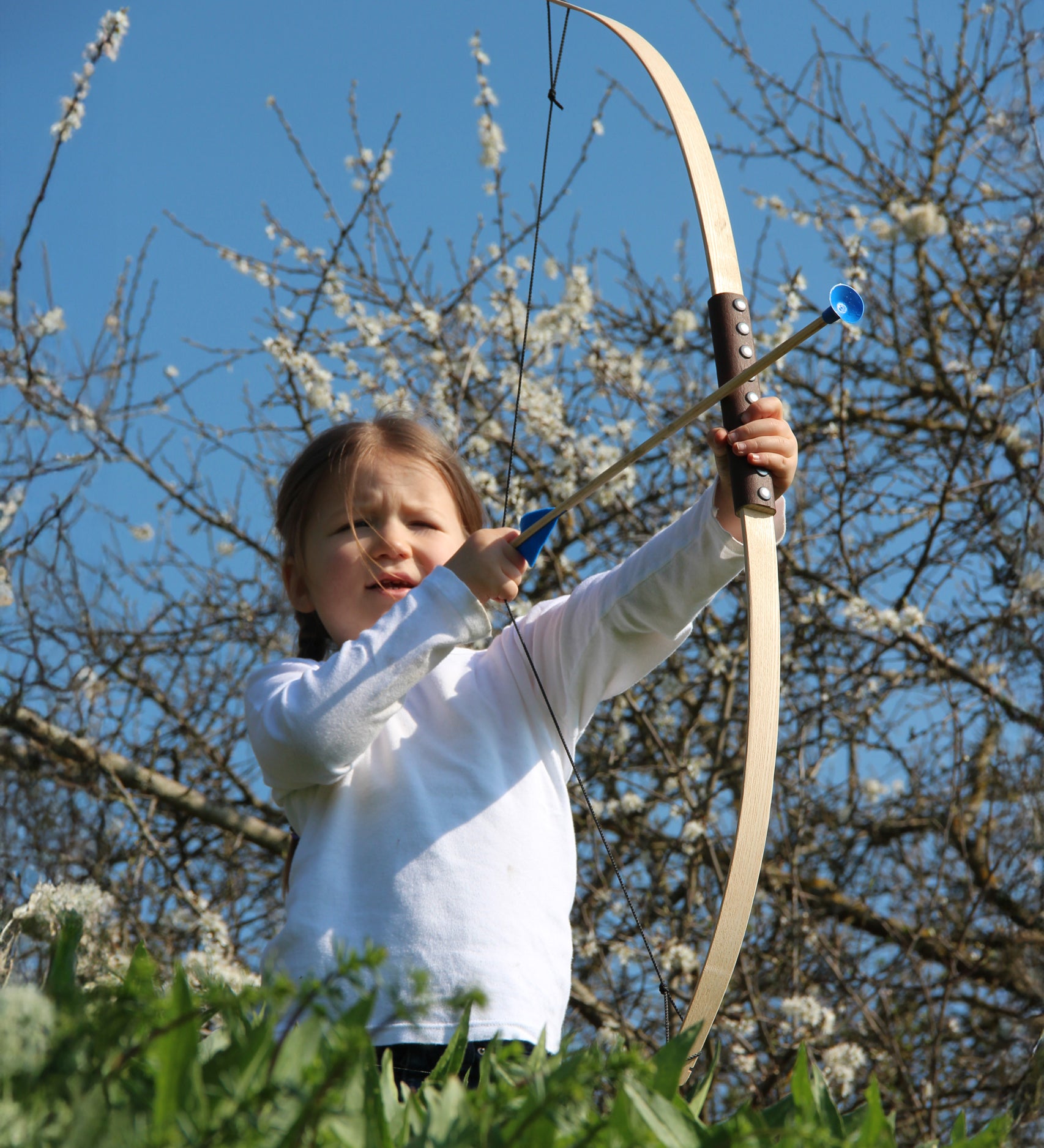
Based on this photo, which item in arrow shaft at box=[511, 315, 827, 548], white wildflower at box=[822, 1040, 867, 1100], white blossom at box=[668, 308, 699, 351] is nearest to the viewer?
arrow shaft at box=[511, 315, 827, 548]

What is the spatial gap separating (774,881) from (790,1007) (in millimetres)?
397

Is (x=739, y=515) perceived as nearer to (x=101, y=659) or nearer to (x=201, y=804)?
(x=201, y=804)

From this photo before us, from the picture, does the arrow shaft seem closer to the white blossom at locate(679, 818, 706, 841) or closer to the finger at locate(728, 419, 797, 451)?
the finger at locate(728, 419, 797, 451)

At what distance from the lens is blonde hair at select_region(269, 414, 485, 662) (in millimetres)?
1751

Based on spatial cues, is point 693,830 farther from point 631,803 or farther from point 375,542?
point 375,542

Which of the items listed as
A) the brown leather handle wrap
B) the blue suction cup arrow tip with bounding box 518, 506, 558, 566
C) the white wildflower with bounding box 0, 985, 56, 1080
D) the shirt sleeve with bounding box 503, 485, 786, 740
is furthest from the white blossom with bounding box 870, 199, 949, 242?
the white wildflower with bounding box 0, 985, 56, 1080

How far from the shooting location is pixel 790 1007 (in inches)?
113

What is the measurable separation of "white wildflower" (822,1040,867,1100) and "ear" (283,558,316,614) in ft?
5.70

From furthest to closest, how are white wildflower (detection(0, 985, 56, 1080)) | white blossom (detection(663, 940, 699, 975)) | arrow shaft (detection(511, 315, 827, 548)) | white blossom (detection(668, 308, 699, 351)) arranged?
white blossom (detection(668, 308, 699, 351)) → white blossom (detection(663, 940, 699, 975)) → arrow shaft (detection(511, 315, 827, 548)) → white wildflower (detection(0, 985, 56, 1080))

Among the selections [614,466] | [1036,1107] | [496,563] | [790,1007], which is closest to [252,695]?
[496,563]

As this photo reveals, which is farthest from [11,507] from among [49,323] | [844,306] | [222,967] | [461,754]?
[844,306]

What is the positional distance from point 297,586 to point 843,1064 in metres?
1.83

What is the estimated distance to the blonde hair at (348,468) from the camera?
1.75 metres

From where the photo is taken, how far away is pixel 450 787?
1420mm
